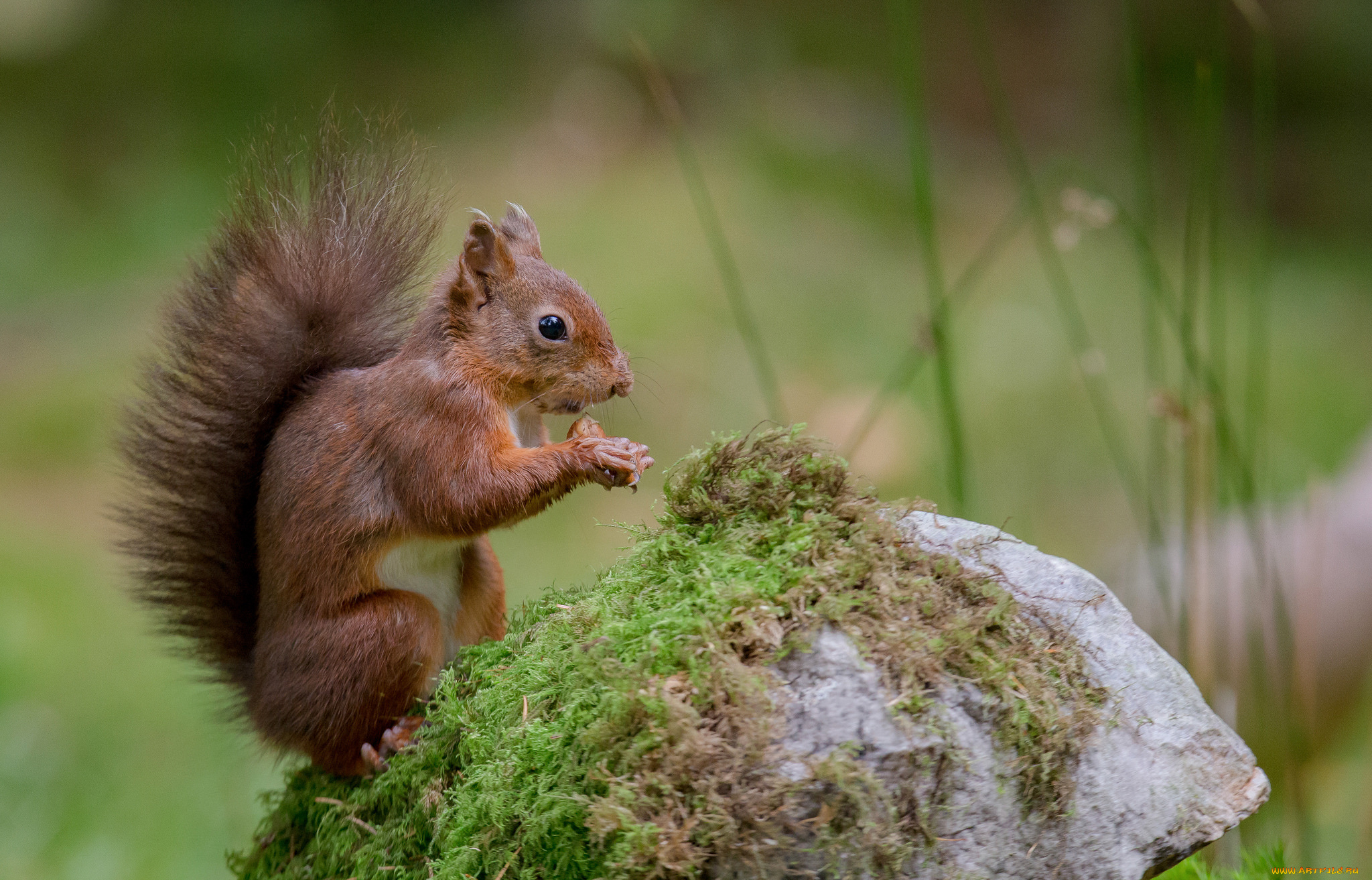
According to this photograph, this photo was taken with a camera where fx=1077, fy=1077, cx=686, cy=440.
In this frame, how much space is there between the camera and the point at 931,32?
7609 mm

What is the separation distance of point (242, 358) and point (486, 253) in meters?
0.50

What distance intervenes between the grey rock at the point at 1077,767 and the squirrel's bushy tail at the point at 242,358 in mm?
1197

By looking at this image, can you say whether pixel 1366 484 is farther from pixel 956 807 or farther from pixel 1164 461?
pixel 956 807

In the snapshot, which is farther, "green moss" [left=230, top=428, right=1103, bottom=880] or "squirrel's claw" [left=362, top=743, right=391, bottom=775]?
"squirrel's claw" [left=362, top=743, right=391, bottom=775]

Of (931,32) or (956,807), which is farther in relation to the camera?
(931,32)

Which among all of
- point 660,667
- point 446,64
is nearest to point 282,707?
point 660,667

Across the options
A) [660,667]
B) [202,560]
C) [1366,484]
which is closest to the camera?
[660,667]

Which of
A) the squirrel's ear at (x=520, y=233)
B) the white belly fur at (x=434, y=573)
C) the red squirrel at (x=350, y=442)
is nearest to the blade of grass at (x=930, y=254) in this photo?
the red squirrel at (x=350, y=442)

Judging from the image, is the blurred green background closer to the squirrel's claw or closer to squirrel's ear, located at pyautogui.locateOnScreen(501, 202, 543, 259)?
the squirrel's claw

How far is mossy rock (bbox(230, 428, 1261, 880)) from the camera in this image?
4.14ft

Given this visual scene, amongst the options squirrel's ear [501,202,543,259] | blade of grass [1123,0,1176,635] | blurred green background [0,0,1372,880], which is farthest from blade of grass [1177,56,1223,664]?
blurred green background [0,0,1372,880]

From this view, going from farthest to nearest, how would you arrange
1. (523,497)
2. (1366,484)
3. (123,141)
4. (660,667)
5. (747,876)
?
(123,141), (1366,484), (523,497), (660,667), (747,876)

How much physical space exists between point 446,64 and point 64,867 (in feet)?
17.8

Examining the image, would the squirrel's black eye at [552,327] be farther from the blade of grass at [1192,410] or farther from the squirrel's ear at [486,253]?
the blade of grass at [1192,410]
